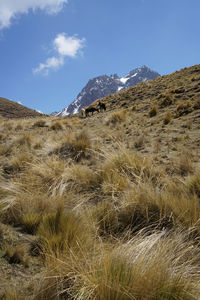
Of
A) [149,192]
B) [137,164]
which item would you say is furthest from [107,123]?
[149,192]

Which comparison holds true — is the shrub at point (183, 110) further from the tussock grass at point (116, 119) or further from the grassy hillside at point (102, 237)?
the grassy hillside at point (102, 237)

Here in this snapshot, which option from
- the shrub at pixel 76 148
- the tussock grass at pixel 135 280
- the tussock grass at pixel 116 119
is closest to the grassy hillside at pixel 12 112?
the tussock grass at pixel 116 119

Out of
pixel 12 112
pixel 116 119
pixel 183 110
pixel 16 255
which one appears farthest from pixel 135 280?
pixel 12 112

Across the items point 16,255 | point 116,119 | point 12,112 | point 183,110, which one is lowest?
point 16,255

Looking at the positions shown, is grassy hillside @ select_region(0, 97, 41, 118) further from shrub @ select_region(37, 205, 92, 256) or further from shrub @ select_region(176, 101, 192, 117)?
shrub @ select_region(37, 205, 92, 256)

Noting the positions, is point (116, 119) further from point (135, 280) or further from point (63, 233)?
point (135, 280)

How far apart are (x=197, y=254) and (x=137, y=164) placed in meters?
2.13

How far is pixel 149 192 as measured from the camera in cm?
236

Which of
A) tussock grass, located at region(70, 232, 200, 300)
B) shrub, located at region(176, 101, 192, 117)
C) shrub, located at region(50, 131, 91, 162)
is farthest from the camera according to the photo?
shrub, located at region(176, 101, 192, 117)

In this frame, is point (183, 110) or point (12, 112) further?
point (12, 112)

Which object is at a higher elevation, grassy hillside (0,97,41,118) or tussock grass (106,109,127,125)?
grassy hillside (0,97,41,118)

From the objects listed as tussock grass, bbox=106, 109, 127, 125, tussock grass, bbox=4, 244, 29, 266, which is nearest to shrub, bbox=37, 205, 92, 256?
tussock grass, bbox=4, 244, 29, 266

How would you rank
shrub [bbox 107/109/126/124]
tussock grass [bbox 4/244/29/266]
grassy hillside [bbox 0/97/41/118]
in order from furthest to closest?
grassy hillside [bbox 0/97/41/118] < shrub [bbox 107/109/126/124] < tussock grass [bbox 4/244/29/266]

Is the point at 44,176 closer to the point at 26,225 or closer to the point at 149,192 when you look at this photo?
the point at 26,225
